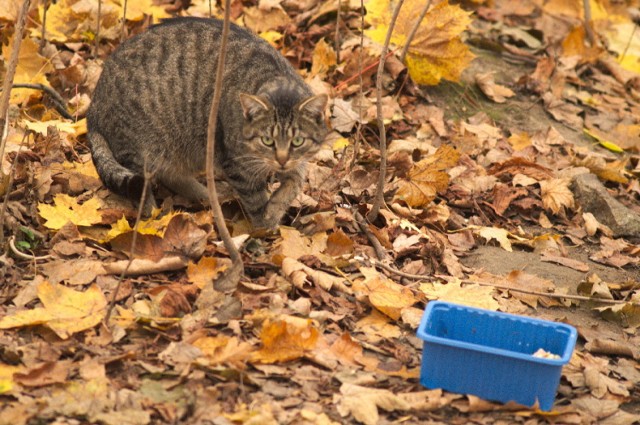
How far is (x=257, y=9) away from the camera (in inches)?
258

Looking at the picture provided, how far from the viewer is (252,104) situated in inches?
177

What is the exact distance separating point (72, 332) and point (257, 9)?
3.66 metres

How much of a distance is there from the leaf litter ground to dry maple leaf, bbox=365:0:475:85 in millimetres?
19

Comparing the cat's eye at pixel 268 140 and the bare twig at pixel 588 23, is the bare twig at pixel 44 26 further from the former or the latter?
the bare twig at pixel 588 23

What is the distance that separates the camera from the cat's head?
4539mm

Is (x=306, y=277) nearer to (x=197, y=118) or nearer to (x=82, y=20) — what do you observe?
(x=197, y=118)

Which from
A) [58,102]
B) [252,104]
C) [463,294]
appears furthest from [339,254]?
[58,102]

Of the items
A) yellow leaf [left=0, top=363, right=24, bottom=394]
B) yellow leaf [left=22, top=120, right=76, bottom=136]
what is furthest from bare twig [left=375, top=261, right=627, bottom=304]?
yellow leaf [left=22, top=120, right=76, bottom=136]

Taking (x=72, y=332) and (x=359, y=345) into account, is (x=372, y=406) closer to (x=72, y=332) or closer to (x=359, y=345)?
(x=359, y=345)

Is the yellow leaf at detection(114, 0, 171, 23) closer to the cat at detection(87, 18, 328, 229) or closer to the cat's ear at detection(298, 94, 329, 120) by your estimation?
the cat at detection(87, 18, 328, 229)

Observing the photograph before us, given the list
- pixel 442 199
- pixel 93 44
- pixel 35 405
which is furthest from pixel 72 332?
pixel 93 44

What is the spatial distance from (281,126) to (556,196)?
1.98m

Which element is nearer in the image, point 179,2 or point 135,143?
point 135,143

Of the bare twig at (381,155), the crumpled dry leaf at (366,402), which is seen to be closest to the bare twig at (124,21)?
the bare twig at (381,155)
